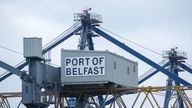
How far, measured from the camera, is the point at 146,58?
148 metres

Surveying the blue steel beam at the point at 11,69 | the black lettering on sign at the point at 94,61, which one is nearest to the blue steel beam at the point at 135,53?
the blue steel beam at the point at 11,69

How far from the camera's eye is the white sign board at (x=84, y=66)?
115319 mm

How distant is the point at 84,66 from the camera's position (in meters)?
116

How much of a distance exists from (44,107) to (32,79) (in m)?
4.12

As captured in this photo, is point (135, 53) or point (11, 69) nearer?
point (11, 69)

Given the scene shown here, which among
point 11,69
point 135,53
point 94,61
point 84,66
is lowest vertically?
point 11,69

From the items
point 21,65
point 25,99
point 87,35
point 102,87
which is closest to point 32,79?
point 25,99

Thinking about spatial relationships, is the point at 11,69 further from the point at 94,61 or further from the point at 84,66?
the point at 94,61

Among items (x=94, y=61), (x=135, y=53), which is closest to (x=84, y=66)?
(x=94, y=61)

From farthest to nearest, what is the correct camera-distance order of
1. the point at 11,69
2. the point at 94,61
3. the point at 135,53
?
the point at 135,53 → the point at 11,69 → the point at 94,61

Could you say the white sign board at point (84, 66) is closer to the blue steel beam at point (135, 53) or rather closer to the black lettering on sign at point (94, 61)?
the black lettering on sign at point (94, 61)

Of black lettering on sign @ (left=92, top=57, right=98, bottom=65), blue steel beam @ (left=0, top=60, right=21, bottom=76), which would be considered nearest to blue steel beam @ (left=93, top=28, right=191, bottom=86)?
blue steel beam @ (left=0, top=60, right=21, bottom=76)

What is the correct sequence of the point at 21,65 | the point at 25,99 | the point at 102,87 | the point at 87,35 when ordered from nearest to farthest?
the point at 25,99 → the point at 102,87 → the point at 21,65 → the point at 87,35

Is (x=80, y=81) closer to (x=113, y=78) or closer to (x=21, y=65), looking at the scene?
(x=113, y=78)
